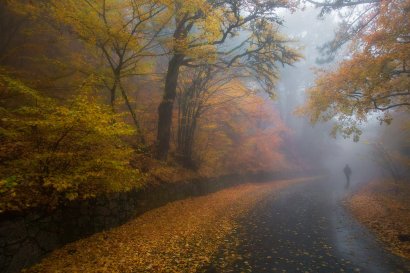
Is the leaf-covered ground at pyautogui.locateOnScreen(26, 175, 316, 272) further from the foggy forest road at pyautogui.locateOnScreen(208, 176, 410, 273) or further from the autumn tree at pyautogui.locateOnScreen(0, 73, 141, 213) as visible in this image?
the autumn tree at pyautogui.locateOnScreen(0, 73, 141, 213)

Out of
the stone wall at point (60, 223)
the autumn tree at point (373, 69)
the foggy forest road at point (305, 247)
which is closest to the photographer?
the stone wall at point (60, 223)

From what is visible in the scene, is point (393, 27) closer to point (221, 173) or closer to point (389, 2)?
point (389, 2)

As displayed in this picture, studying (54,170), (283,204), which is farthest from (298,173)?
(54,170)

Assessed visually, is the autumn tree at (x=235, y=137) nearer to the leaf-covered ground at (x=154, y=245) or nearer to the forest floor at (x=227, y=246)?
the forest floor at (x=227, y=246)

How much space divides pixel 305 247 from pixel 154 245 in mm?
3952

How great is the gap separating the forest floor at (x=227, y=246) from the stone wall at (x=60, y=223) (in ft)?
0.78

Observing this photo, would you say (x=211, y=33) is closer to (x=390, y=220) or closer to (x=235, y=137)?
(x=390, y=220)

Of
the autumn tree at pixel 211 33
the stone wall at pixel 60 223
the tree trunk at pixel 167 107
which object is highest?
the autumn tree at pixel 211 33

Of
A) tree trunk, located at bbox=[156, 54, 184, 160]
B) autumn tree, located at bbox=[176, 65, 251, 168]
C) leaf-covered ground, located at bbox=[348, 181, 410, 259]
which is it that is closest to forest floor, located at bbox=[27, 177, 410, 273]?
leaf-covered ground, located at bbox=[348, 181, 410, 259]

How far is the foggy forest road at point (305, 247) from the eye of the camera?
6.34m

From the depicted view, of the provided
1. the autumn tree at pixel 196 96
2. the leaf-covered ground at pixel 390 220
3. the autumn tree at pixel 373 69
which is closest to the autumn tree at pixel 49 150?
the leaf-covered ground at pixel 390 220

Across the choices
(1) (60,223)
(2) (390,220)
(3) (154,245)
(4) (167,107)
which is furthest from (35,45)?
(2) (390,220)

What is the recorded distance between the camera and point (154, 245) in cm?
753

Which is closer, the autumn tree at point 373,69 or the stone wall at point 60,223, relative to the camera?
the stone wall at point 60,223
